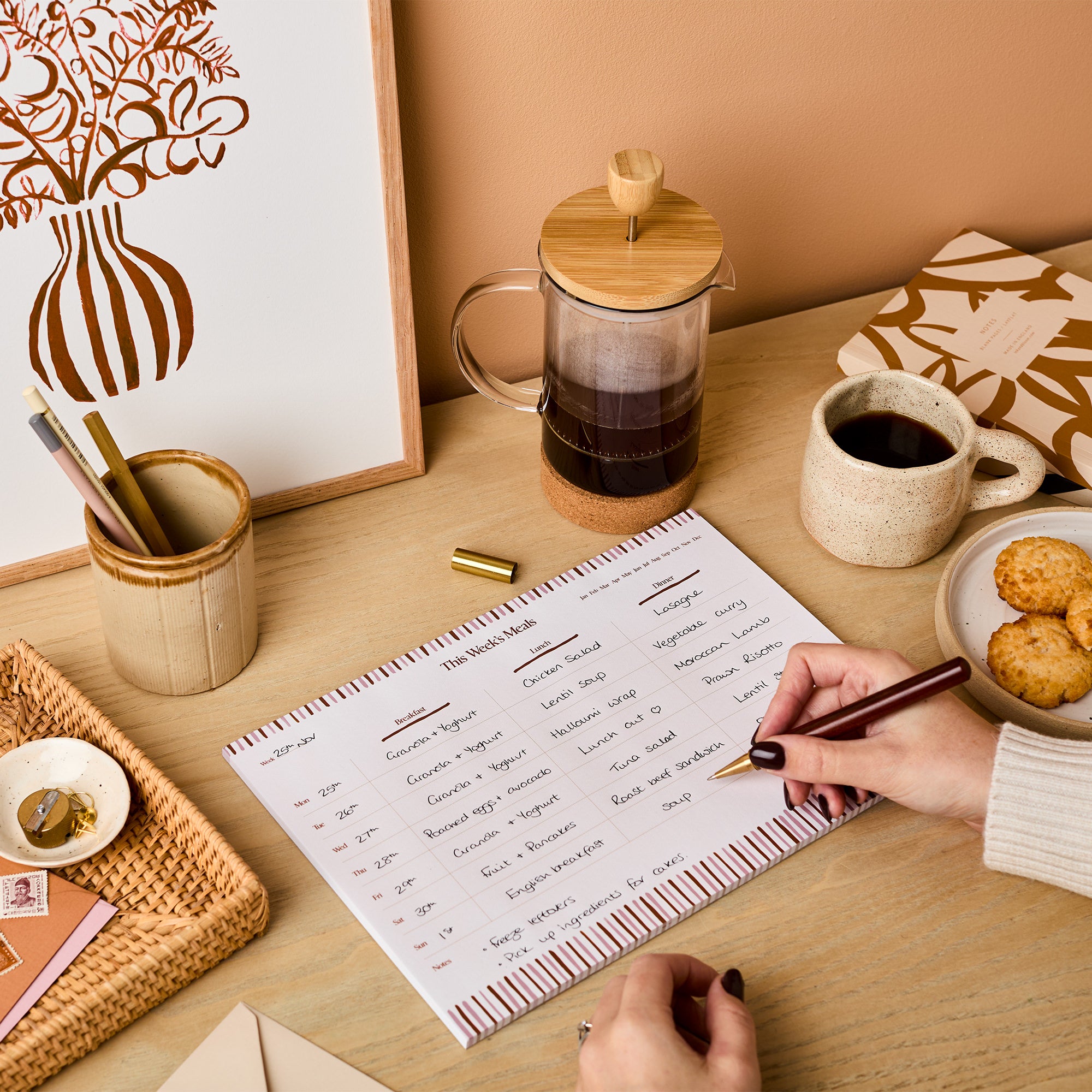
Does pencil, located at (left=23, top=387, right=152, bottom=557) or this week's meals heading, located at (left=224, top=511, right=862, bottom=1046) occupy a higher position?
pencil, located at (left=23, top=387, right=152, bottom=557)

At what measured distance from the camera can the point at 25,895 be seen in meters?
0.66

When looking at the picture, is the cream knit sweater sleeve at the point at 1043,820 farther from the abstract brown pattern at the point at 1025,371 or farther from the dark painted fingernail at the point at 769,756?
Answer: the abstract brown pattern at the point at 1025,371

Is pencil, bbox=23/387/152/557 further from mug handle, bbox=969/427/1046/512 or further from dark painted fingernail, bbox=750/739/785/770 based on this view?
mug handle, bbox=969/427/1046/512

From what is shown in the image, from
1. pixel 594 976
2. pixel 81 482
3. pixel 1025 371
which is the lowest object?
pixel 594 976

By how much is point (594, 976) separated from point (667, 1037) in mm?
83

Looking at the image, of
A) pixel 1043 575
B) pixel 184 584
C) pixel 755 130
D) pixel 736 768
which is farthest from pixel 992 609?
pixel 184 584

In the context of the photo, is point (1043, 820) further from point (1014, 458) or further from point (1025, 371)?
point (1025, 371)

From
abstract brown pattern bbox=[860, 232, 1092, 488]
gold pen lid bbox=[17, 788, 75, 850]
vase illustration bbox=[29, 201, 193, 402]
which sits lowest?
gold pen lid bbox=[17, 788, 75, 850]

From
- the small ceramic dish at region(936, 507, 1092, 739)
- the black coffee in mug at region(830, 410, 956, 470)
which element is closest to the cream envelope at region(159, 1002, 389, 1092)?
the small ceramic dish at region(936, 507, 1092, 739)

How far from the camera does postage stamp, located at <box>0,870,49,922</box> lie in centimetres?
65

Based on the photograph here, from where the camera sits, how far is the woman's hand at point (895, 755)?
0.69m

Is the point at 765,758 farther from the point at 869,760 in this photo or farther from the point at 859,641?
the point at 859,641

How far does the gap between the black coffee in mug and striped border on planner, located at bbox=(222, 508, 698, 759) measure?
135 millimetres

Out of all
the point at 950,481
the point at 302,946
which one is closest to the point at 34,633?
the point at 302,946
